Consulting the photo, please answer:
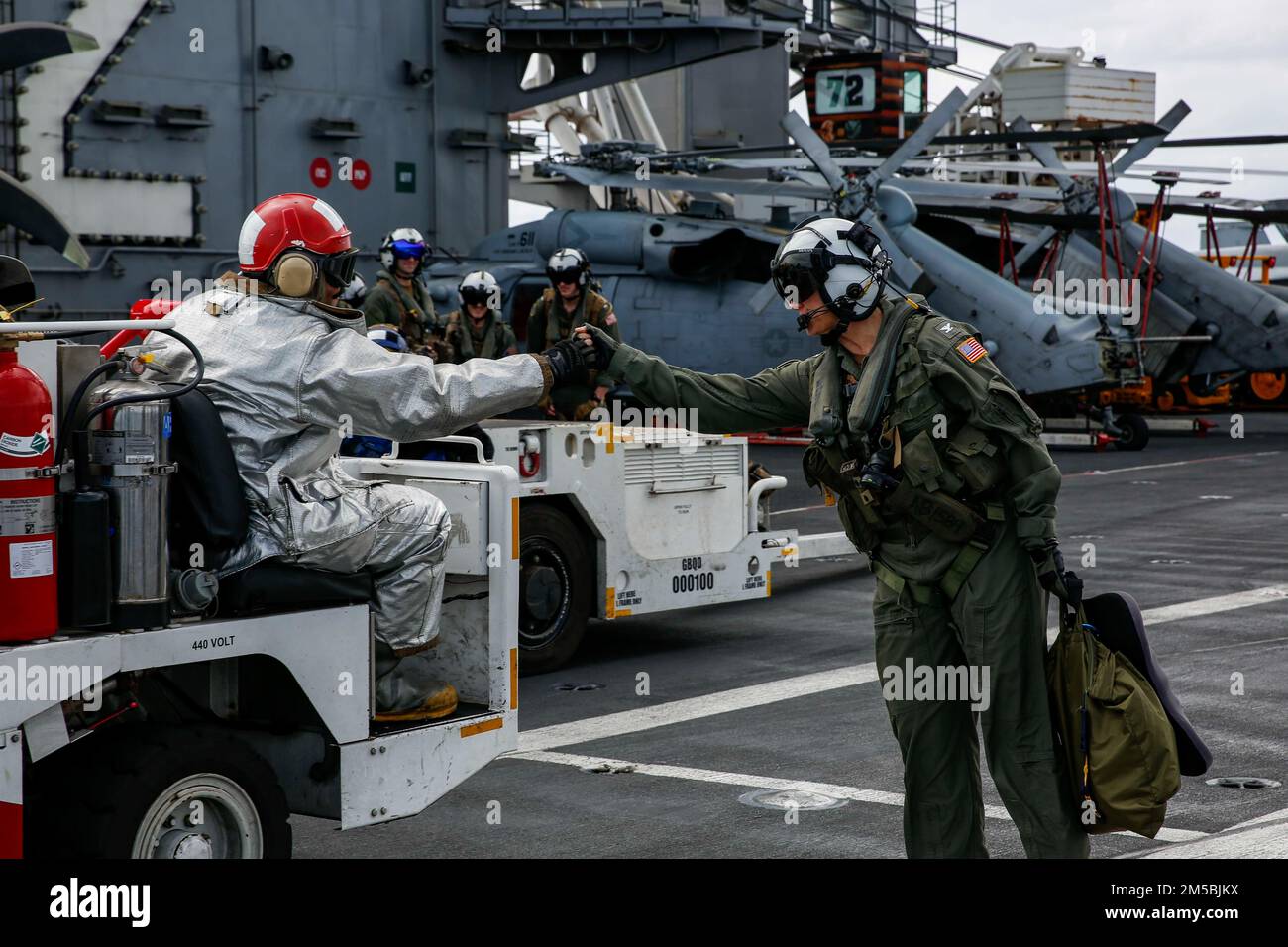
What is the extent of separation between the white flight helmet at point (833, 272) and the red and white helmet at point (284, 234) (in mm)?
1489

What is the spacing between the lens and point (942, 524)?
491 cm

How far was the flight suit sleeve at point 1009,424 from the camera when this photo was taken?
16.0 ft

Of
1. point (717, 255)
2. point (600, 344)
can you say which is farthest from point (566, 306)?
point (717, 255)

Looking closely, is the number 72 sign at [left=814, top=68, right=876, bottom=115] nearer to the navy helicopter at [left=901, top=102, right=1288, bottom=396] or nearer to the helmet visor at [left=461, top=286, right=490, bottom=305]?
the navy helicopter at [left=901, top=102, right=1288, bottom=396]

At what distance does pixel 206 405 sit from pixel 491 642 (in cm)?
141

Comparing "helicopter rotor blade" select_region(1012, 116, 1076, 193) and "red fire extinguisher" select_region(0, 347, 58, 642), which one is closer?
"red fire extinguisher" select_region(0, 347, 58, 642)

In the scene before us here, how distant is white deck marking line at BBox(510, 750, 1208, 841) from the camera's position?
653 cm

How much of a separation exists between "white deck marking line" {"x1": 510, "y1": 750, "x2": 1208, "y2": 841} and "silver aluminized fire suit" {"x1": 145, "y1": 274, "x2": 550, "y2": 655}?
2.40 meters

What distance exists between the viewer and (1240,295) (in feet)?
82.4

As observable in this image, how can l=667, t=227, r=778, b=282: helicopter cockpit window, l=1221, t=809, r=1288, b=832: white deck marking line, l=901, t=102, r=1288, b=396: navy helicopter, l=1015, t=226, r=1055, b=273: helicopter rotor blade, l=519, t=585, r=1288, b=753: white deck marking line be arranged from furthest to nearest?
l=1015, t=226, r=1055, b=273: helicopter rotor blade
l=901, t=102, r=1288, b=396: navy helicopter
l=667, t=227, r=778, b=282: helicopter cockpit window
l=519, t=585, r=1288, b=753: white deck marking line
l=1221, t=809, r=1288, b=832: white deck marking line

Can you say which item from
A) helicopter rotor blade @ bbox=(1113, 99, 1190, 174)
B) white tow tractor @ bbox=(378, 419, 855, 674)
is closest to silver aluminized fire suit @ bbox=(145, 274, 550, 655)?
white tow tractor @ bbox=(378, 419, 855, 674)

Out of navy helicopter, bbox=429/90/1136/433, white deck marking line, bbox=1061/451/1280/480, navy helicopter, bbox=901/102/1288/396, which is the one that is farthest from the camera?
navy helicopter, bbox=901/102/1288/396

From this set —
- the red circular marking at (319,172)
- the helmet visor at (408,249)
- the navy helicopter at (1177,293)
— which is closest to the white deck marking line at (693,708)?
the helmet visor at (408,249)

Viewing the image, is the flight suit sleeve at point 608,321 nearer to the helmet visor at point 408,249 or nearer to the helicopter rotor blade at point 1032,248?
the helmet visor at point 408,249
